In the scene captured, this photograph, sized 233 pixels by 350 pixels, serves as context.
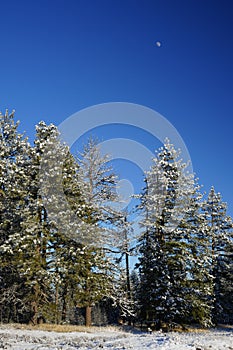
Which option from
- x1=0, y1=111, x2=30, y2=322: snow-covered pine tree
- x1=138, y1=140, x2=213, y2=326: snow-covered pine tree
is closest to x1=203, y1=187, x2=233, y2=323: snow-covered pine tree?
x1=138, y1=140, x2=213, y2=326: snow-covered pine tree

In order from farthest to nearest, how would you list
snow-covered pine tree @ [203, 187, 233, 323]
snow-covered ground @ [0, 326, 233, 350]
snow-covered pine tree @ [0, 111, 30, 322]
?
snow-covered pine tree @ [203, 187, 233, 323] < snow-covered pine tree @ [0, 111, 30, 322] < snow-covered ground @ [0, 326, 233, 350]

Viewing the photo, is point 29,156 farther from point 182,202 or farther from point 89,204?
point 182,202

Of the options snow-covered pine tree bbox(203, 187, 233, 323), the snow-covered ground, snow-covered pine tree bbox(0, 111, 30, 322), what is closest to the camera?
the snow-covered ground

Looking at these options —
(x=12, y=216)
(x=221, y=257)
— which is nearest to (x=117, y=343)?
(x=12, y=216)

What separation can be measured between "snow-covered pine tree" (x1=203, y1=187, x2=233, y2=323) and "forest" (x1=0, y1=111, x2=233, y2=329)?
10.0m

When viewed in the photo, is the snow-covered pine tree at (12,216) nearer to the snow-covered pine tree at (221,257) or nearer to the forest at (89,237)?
the forest at (89,237)

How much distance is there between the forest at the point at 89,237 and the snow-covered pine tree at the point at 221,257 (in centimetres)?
1004

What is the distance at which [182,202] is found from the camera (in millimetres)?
22844

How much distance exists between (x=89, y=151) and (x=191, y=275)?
37.5 ft

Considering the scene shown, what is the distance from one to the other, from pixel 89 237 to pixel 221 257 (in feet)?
57.8

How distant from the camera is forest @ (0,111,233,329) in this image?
66.5ft

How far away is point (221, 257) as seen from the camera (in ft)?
110

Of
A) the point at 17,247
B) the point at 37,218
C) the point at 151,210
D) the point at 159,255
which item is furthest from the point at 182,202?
the point at 17,247

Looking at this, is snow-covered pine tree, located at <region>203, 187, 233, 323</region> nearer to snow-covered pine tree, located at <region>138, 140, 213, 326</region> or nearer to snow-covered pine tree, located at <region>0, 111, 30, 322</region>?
snow-covered pine tree, located at <region>138, 140, 213, 326</region>
